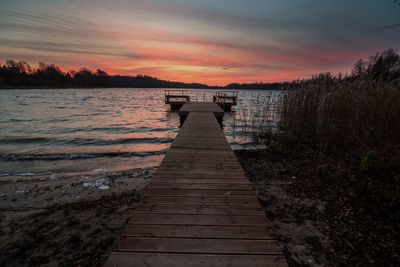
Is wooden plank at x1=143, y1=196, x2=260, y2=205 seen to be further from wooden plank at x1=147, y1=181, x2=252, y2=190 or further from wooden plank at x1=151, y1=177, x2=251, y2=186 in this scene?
wooden plank at x1=151, y1=177, x2=251, y2=186

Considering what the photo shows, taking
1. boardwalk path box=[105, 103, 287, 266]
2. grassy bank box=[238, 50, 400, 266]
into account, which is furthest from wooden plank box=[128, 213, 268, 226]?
grassy bank box=[238, 50, 400, 266]

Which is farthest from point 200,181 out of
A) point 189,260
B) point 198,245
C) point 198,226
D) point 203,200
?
point 189,260

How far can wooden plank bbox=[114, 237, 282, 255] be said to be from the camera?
1.58 metres

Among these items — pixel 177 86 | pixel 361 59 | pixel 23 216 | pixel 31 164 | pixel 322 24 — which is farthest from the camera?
pixel 177 86

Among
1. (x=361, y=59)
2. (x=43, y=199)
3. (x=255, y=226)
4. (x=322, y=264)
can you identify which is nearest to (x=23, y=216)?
(x=43, y=199)

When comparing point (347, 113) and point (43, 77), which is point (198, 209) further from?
point (43, 77)

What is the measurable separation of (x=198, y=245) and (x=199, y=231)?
0.20 meters

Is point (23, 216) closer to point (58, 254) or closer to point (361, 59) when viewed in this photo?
point (58, 254)

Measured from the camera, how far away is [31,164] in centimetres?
717

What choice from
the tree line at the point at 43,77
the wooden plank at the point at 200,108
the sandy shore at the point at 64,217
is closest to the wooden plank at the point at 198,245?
the sandy shore at the point at 64,217

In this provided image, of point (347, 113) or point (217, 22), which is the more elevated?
point (217, 22)

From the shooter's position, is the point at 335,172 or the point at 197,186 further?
the point at 335,172

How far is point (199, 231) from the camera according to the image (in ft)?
6.05

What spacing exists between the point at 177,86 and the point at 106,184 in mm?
144650
